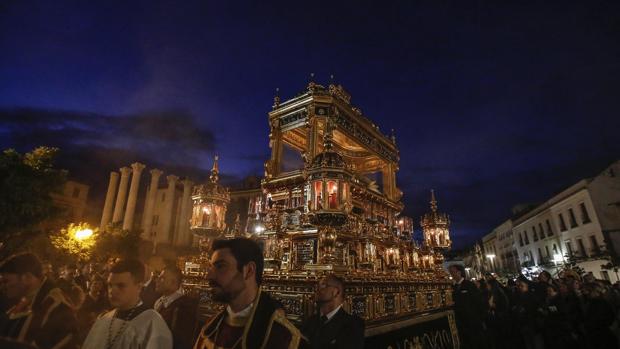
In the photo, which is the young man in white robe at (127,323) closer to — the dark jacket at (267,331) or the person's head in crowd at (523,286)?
the dark jacket at (267,331)

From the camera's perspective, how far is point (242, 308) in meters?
2.48

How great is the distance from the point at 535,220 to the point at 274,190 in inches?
1875

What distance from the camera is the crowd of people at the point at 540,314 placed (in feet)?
24.0

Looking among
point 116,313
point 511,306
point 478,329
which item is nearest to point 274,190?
point 116,313

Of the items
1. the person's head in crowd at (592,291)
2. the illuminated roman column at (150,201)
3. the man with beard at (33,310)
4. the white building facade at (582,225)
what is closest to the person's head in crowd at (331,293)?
the man with beard at (33,310)

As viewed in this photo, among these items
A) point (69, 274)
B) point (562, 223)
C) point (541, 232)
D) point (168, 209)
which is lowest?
point (69, 274)

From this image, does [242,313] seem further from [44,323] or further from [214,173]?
[214,173]

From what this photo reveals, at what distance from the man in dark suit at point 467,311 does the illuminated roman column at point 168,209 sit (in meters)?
40.4

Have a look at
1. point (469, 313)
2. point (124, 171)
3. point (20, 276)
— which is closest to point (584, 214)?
point (469, 313)

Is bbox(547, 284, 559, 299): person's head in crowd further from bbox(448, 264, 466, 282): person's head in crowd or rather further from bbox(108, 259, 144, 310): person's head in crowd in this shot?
bbox(108, 259, 144, 310): person's head in crowd

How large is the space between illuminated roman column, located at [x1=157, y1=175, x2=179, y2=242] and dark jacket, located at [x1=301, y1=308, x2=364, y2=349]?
42568 millimetres

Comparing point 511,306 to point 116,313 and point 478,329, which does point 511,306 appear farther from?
point 116,313

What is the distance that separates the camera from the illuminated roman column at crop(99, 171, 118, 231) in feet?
123

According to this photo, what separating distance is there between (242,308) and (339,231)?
437 cm
